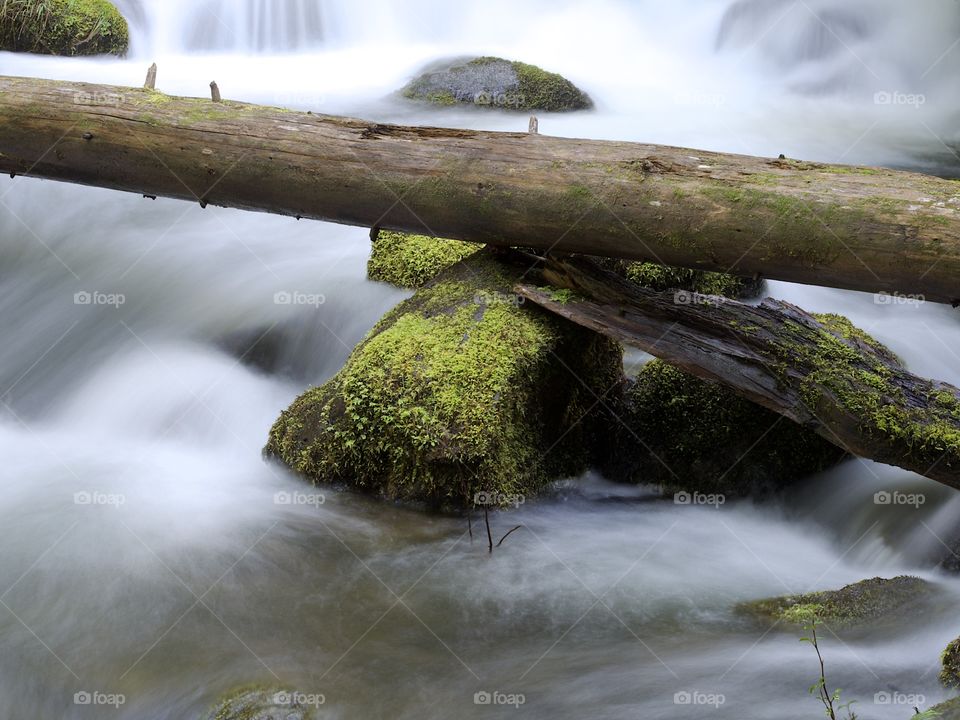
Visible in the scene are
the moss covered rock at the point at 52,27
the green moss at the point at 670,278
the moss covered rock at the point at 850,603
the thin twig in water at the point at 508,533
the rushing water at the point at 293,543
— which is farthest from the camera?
the moss covered rock at the point at 52,27

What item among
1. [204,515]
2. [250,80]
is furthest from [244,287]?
[250,80]

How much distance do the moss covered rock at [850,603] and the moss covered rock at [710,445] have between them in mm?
1047

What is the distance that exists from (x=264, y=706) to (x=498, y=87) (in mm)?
9435

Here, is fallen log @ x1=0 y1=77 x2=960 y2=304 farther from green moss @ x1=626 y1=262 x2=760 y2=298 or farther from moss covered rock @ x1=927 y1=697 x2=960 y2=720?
moss covered rock @ x1=927 y1=697 x2=960 y2=720

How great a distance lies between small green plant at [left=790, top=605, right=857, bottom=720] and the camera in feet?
11.1

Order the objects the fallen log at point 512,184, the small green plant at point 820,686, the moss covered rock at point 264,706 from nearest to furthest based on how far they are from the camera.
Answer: the small green plant at point 820,686 < the moss covered rock at point 264,706 < the fallen log at point 512,184

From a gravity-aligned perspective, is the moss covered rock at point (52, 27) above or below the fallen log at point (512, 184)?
above

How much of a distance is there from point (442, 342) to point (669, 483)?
1.63 meters

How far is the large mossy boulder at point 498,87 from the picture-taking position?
1176 cm

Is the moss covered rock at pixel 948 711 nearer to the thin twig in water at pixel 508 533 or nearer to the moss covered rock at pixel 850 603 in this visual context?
the moss covered rock at pixel 850 603

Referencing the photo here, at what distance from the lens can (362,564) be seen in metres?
4.80

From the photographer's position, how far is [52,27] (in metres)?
12.3

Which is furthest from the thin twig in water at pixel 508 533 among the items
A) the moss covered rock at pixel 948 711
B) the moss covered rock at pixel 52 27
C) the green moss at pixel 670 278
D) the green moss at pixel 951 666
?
the moss covered rock at pixel 52 27

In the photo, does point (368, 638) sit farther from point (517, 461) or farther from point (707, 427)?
point (707, 427)
